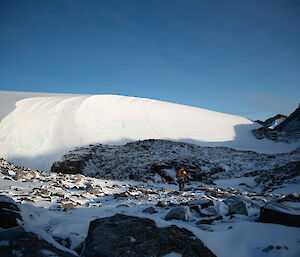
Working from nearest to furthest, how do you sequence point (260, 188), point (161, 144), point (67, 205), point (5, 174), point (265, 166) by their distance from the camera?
point (67, 205), point (5, 174), point (260, 188), point (265, 166), point (161, 144)

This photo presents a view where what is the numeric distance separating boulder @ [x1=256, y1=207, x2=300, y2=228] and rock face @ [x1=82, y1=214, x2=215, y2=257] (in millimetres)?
1223

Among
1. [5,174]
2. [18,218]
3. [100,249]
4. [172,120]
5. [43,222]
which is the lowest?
[5,174]

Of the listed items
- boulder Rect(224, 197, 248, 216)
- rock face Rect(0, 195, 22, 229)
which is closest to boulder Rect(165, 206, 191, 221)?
boulder Rect(224, 197, 248, 216)

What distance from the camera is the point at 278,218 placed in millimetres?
2525

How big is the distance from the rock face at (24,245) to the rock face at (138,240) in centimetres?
30

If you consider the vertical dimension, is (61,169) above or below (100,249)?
below

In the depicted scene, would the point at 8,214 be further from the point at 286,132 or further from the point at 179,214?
the point at 286,132

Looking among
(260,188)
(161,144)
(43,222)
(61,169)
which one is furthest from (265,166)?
(43,222)

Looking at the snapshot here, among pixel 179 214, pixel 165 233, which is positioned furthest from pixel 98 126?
pixel 165 233

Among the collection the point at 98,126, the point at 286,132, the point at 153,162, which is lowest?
the point at 153,162

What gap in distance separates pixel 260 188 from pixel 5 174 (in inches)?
404

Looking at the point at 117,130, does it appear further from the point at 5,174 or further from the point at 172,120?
the point at 5,174

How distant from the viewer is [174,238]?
1.94m

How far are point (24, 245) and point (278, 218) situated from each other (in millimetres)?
2819
